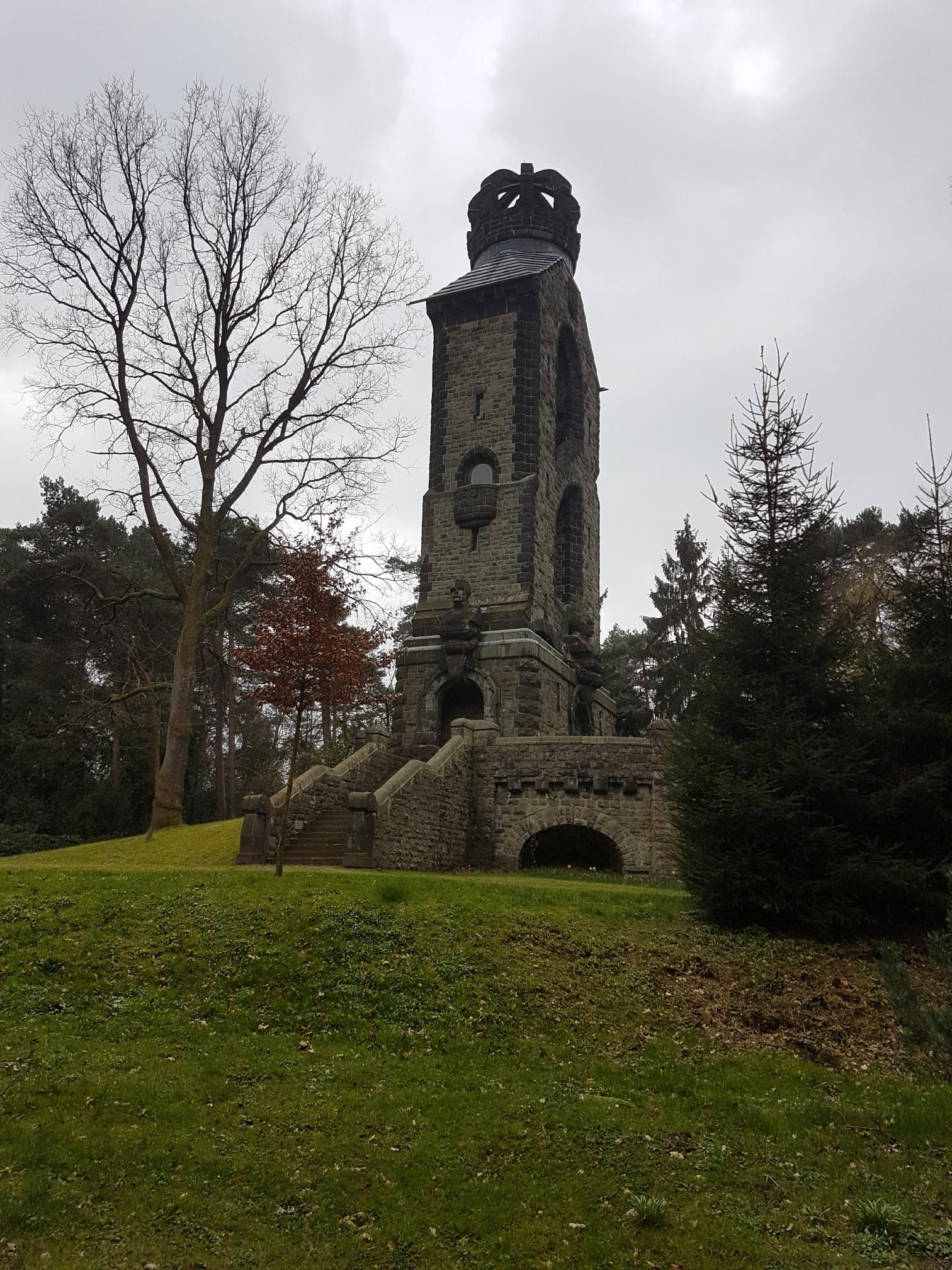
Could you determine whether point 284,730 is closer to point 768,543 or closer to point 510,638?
point 510,638

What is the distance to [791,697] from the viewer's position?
38.9 ft

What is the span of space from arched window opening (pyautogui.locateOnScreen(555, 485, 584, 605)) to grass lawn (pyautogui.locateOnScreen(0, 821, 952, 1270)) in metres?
16.2

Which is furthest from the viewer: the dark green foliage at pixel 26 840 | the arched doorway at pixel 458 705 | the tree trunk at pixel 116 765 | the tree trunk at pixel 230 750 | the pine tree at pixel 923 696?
the tree trunk at pixel 230 750

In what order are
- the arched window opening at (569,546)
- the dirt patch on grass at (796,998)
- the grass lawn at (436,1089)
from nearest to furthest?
the grass lawn at (436,1089)
the dirt patch on grass at (796,998)
the arched window opening at (569,546)

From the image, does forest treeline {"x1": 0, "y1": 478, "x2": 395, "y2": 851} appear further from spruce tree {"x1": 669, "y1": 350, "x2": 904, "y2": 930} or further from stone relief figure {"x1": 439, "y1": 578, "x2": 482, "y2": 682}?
spruce tree {"x1": 669, "y1": 350, "x2": 904, "y2": 930}

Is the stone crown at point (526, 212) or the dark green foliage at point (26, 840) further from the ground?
the stone crown at point (526, 212)

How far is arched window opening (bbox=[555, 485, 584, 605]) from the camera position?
2719cm

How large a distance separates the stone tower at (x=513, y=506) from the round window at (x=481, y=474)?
0.03 metres

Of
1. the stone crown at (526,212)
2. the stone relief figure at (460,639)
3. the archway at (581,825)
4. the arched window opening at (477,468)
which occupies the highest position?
the stone crown at (526,212)

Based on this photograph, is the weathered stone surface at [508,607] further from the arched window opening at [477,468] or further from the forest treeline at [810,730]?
the forest treeline at [810,730]

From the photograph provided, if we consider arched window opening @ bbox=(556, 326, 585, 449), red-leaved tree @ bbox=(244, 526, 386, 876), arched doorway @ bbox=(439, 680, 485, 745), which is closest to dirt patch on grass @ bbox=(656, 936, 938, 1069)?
red-leaved tree @ bbox=(244, 526, 386, 876)

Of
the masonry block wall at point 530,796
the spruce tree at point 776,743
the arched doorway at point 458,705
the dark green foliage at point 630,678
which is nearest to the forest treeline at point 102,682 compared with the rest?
the arched doorway at point 458,705

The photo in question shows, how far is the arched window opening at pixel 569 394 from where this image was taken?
28.4 metres

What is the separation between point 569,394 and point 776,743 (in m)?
19.3
